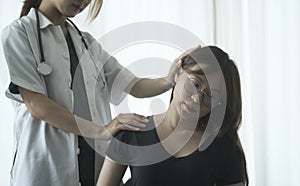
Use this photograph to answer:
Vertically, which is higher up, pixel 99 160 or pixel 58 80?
pixel 58 80

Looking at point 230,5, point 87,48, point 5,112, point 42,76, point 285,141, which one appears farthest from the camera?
point 230,5

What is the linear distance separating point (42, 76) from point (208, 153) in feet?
1.62

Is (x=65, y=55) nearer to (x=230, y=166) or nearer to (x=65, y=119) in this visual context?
(x=65, y=119)

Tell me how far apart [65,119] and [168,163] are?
0.29m

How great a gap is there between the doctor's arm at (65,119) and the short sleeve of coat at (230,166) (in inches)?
10.2

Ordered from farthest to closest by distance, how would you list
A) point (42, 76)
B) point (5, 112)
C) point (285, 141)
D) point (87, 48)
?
point (285, 141), point (5, 112), point (87, 48), point (42, 76)

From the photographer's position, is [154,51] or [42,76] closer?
[42,76]

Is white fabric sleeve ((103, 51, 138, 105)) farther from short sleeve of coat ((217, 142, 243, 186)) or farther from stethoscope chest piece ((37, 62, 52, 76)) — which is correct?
short sleeve of coat ((217, 142, 243, 186))

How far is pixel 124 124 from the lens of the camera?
1098 mm

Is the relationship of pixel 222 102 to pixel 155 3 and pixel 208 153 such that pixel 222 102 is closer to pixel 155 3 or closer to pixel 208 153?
pixel 208 153

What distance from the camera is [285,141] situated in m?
2.14

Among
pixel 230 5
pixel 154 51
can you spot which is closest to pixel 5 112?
pixel 154 51

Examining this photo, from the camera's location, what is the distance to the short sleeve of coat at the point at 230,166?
1.18 metres

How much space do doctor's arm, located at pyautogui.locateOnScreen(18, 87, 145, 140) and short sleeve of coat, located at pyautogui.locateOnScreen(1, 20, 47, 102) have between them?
2 centimetres
